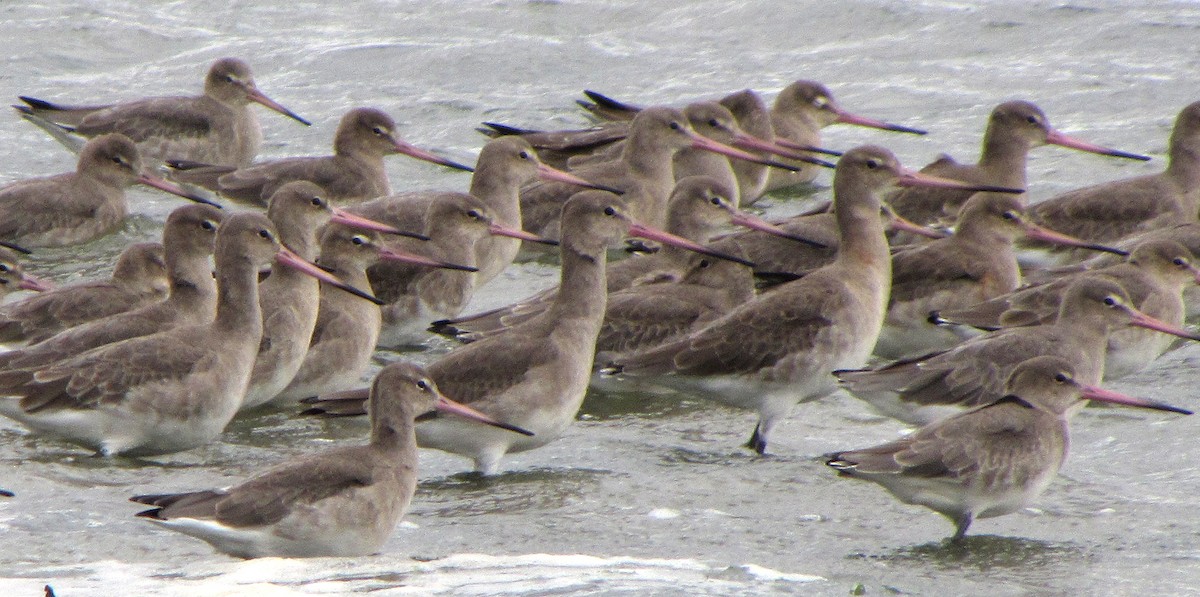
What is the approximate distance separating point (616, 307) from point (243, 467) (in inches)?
97.8

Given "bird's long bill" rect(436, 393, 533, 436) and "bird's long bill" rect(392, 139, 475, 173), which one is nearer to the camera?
"bird's long bill" rect(436, 393, 533, 436)

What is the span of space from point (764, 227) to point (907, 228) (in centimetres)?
112

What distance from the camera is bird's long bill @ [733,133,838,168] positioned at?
13.4m

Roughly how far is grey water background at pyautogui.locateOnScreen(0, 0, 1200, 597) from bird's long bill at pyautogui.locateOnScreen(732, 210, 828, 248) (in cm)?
126

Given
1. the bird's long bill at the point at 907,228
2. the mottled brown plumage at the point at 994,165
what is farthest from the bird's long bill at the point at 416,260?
the mottled brown plumage at the point at 994,165

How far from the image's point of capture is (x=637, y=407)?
9695 mm

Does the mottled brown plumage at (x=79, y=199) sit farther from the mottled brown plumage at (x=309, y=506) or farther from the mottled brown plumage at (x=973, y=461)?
the mottled brown plumage at (x=973, y=461)

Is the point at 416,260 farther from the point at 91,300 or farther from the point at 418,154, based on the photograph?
the point at 418,154

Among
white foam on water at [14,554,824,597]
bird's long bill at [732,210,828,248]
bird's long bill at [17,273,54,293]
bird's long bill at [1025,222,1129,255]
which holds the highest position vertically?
bird's long bill at [732,210,828,248]

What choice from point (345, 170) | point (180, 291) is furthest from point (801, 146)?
point (180, 291)

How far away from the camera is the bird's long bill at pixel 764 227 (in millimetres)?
10836

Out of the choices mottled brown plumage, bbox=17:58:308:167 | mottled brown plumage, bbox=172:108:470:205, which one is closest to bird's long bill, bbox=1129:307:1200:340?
mottled brown plumage, bbox=172:108:470:205

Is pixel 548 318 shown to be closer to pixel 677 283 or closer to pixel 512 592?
pixel 677 283

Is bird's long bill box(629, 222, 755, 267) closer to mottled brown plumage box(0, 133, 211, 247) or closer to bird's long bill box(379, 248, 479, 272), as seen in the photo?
bird's long bill box(379, 248, 479, 272)
